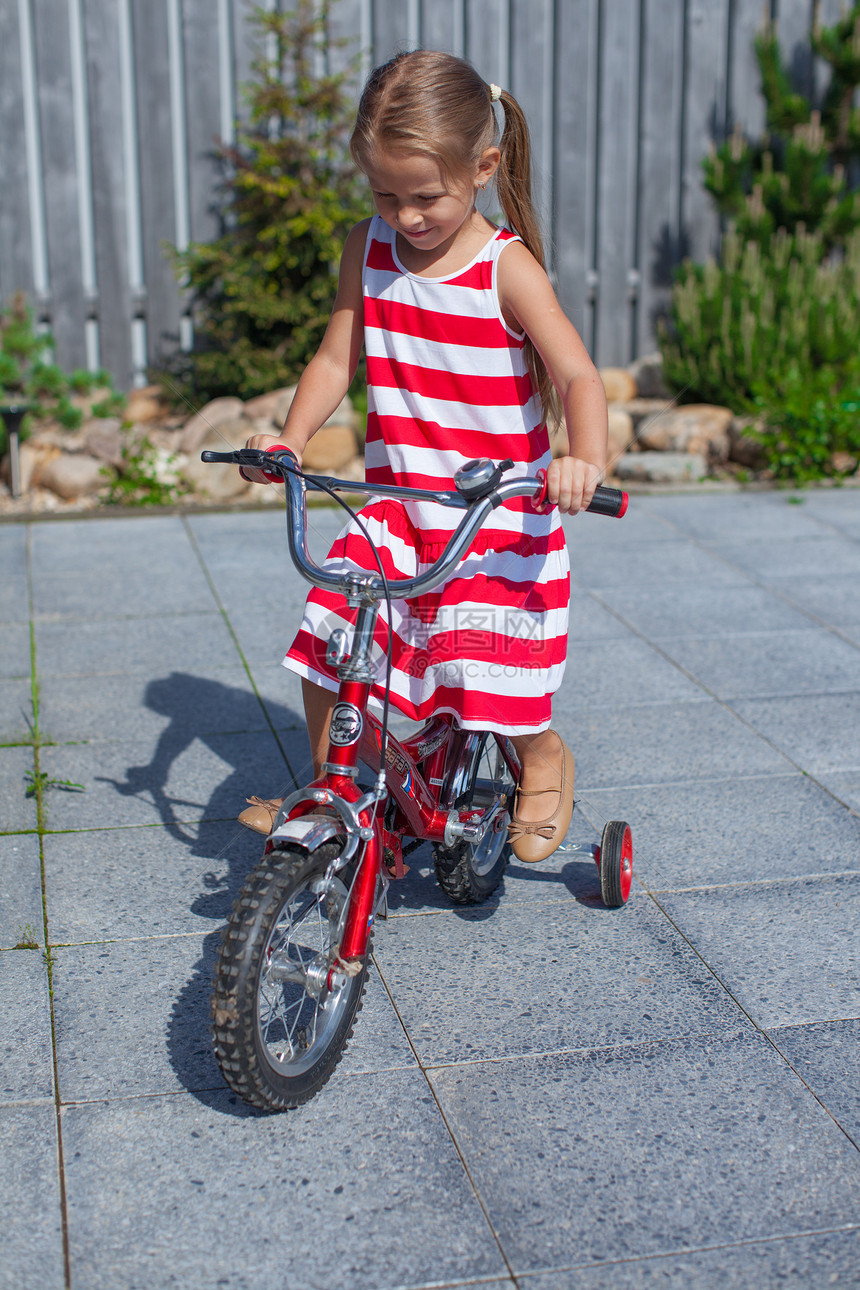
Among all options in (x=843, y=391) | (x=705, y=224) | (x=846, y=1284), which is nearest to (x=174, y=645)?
(x=846, y=1284)

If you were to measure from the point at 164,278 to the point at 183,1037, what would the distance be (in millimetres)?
6201

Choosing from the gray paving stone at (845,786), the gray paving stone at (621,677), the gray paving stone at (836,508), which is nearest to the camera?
the gray paving stone at (845,786)

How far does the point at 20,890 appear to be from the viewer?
2.77m

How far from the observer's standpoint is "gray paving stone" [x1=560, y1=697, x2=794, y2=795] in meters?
3.42

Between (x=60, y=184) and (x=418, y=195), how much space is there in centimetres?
601

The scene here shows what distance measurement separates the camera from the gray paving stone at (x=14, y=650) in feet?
13.3

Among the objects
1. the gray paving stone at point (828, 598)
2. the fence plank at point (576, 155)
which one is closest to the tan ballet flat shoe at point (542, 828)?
the gray paving stone at point (828, 598)

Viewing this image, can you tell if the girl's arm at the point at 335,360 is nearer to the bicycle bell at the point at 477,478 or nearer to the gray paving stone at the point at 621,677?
the bicycle bell at the point at 477,478

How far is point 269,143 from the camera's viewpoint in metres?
7.10

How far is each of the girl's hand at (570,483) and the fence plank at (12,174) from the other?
6285mm

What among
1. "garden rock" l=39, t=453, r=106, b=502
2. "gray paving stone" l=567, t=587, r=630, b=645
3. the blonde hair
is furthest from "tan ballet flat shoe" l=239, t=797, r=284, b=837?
"garden rock" l=39, t=453, r=106, b=502

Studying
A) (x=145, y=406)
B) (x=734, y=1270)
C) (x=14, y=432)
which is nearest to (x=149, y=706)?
(x=734, y=1270)

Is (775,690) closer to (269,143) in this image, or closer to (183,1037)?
(183,1037)

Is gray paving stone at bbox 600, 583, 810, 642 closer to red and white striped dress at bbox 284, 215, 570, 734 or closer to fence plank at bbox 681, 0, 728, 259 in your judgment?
red and white striped dress at bbox 284, 215, 570, 734
